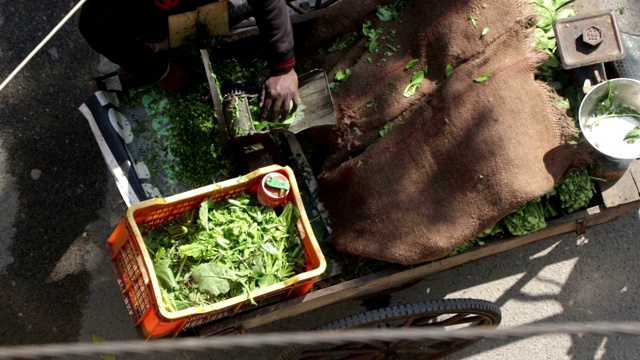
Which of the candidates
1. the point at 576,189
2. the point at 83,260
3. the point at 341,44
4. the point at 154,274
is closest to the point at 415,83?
the point at 341,44

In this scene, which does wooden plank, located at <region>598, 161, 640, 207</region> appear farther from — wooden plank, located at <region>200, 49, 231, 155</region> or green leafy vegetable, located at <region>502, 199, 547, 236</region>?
wooden plank, located at <region>200, 49, 231, 155</region>

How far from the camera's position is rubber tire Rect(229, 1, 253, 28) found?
3.81 m

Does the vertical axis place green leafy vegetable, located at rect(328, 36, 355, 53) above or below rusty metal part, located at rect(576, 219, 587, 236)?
above

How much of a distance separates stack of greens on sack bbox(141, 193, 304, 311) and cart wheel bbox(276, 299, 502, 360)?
1.46 feet

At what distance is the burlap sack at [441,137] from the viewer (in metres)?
3.21

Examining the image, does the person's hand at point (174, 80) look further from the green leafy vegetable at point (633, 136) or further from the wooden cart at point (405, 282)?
the green leafy vegetable at point (633, 136)

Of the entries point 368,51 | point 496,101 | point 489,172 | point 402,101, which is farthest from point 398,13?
point 489,172

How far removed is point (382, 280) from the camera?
11.1 ft

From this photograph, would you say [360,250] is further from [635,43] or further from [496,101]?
[635,43]

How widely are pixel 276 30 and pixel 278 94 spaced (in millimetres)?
324

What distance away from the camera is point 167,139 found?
3.77m

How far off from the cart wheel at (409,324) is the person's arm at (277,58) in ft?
3.61

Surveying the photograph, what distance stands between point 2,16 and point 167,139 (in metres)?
1.74

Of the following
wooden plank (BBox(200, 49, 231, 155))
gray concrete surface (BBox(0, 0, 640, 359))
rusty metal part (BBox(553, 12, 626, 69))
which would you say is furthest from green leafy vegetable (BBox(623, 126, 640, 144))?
wooden plank (BBox(200, 49, 231, 155))
